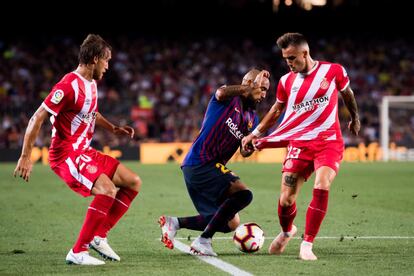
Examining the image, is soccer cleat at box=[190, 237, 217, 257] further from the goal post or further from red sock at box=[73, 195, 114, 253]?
the goal post

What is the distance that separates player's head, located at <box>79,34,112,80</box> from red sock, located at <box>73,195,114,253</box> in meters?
1.17

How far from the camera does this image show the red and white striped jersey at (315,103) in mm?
7820

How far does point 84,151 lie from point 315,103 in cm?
225

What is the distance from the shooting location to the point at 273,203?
14.0m

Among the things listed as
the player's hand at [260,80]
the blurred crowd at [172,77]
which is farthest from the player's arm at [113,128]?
the blurred crowd at [172,77]

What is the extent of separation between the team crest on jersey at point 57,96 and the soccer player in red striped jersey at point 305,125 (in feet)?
5.90

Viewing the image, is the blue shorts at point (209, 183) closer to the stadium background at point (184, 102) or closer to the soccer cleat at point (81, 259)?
the stadium background at point (184, 102)

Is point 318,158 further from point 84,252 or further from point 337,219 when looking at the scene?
point 337,219

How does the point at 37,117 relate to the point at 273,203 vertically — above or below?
above

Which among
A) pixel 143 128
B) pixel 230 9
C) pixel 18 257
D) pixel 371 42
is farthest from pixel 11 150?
pixel 18 257

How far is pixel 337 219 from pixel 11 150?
1982cm

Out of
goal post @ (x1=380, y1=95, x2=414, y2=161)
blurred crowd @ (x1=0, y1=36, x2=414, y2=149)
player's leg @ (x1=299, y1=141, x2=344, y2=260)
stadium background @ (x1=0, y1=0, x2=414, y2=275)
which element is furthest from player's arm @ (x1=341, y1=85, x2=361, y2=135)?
goal post @ (x1=380, y1=95, x2=414, y2=161)

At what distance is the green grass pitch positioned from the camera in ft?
22.7

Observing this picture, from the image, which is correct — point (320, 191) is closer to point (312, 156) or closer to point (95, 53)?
point (312, 156)
